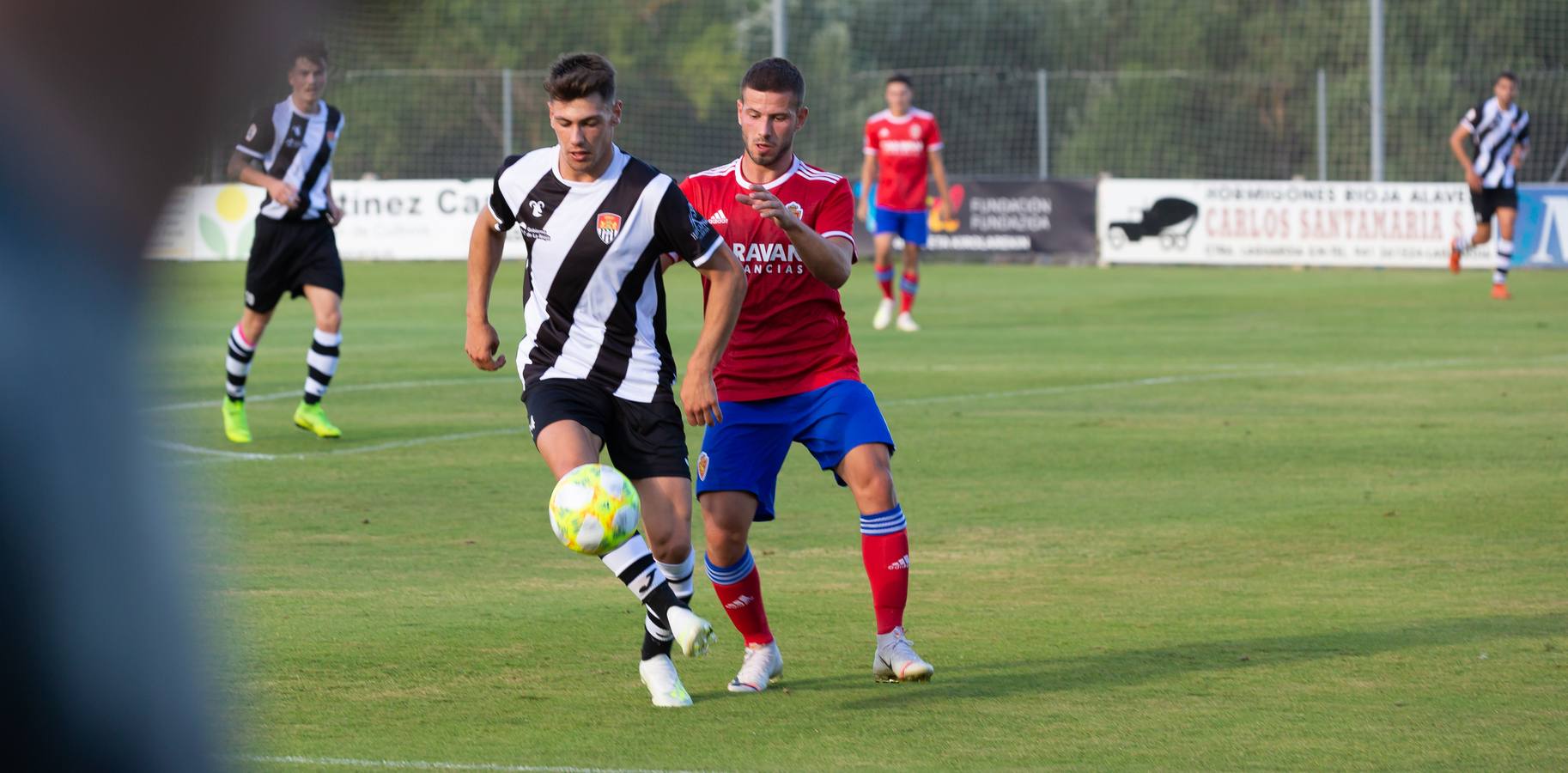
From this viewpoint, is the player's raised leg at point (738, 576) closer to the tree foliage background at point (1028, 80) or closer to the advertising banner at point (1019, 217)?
the advertising banner at point (1019, 217)

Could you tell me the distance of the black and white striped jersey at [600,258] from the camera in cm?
544

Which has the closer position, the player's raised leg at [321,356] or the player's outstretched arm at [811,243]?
the player's outstretched arm at [811,243]

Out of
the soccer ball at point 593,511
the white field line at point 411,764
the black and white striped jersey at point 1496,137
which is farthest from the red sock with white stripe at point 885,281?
the white field line at point 411,764

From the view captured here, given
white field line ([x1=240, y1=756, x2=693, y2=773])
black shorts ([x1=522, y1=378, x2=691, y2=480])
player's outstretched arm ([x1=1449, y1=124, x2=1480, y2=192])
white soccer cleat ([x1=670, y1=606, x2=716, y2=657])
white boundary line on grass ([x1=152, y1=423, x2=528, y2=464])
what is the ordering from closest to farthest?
1. white field line ([x1=240, y1=756, x2=693, y2=773])
2. white soccer cleat ([x1=670, y1=606, x2=716, y2=657])
3. black shorts ([x1=522, y1=378, x2=691, y2=480])
4. white boundary line on grass ([x1=152, y1=423, x2=528, y2=464])
5. player's outstretched arm ([x1=1449, y1=124, x2=1480, y2=192])

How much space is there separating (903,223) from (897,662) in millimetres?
13655

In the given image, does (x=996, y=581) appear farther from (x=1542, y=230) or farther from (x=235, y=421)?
(x=1542, y=230)

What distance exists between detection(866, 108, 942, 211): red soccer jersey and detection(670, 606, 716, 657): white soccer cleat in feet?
45.9

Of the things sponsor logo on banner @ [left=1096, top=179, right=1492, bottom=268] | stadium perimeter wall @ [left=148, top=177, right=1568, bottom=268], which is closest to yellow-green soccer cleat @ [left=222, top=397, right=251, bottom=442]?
stadium perimeter wall @ [left=148, top=177, right=1568, bottom=268]

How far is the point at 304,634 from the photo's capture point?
6.16 meters

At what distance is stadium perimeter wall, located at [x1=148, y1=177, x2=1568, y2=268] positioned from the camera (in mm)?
27344

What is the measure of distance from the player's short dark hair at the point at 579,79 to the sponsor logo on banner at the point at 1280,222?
23.6 metres

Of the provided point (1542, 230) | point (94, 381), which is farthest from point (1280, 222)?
point (94, 381)

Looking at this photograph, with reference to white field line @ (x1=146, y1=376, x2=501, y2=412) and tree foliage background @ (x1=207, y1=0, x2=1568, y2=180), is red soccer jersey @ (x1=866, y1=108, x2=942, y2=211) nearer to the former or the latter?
white field line @ (x1=146, y1=376, x2=501, y2=412)

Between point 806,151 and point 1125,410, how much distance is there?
24.5 meters
